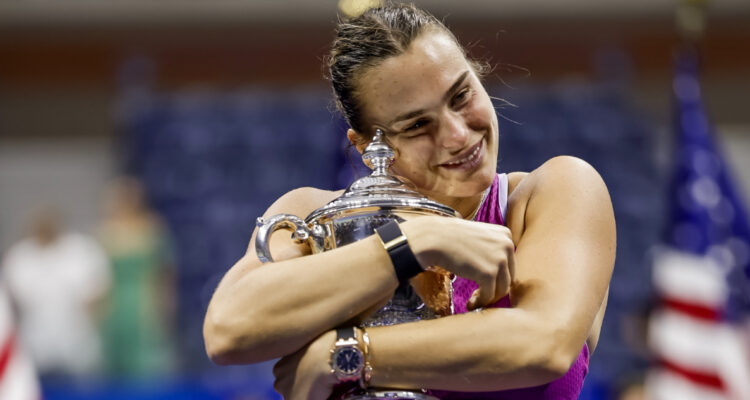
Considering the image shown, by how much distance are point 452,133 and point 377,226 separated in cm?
16

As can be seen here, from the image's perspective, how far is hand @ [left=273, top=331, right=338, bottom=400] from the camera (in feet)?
3.29

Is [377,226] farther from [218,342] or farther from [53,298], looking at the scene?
[53,298]

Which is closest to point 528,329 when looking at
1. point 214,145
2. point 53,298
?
point 53,298

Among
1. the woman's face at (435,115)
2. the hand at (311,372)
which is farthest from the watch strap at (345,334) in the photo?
the woman's face at (435,115)

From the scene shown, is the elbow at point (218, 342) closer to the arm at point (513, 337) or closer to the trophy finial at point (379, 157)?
the arm at point (513, 337)

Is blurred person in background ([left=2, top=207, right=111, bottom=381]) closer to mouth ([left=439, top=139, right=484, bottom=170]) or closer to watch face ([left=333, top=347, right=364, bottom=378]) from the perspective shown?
mouth ([left=439, top=139, right=484, bottom=170])

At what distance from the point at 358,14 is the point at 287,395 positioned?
499mm

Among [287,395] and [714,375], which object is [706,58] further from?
[287,395]

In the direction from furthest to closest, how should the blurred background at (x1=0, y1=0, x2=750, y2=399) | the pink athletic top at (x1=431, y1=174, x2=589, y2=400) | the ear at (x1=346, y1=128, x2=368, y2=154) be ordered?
the blurred background at (x1=0, y1=0, x2=750, y2=399) < the ear at (x1=346, y1=128, x2=368, y2=154) < the pink athletic top at (x1=431, y1=174, x2=589, y2=400)

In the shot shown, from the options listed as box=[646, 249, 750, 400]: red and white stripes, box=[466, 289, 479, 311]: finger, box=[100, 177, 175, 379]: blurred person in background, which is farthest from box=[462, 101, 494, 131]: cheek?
box=[100, 177, 175, 379]: blurred person in background

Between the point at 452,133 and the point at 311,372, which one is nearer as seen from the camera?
the point at 311,372

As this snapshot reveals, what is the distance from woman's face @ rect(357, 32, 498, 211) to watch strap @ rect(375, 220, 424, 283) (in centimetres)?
18

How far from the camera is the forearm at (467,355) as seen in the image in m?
1.00

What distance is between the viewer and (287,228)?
3.58 ft
